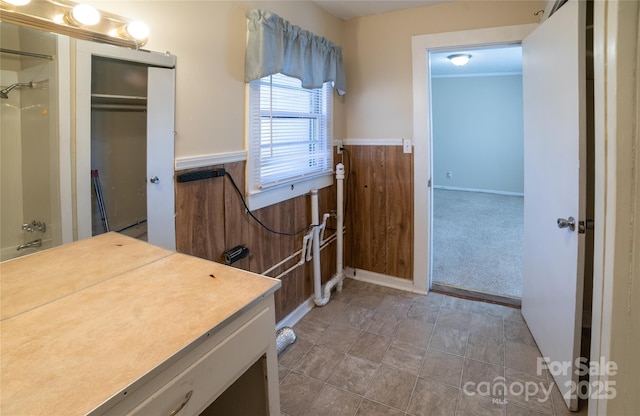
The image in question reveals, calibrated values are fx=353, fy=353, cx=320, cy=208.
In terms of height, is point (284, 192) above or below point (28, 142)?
below

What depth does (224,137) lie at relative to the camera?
186 cm

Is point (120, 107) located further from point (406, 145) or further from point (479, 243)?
point (479, 243)

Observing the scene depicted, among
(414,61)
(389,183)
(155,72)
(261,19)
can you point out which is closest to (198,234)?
(155,72)

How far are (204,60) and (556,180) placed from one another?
188cm

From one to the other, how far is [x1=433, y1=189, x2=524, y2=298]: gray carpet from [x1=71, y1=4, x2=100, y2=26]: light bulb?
9.77ft

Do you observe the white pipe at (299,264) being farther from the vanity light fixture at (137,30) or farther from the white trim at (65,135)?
the vanity light fixture at (137,30)

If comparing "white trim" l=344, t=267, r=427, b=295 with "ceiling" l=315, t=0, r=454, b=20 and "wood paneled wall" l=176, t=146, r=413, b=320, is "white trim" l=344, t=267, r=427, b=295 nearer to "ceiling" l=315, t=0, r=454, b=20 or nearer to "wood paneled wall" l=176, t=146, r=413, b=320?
"wood paneled wall" l=176, t=146, r=413, b=320

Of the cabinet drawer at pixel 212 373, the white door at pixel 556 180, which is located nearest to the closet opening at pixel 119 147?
the cabinet drawer at pixel 212 373

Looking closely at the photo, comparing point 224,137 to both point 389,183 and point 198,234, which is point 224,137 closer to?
point 198,234

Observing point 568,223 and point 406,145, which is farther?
point 406,145

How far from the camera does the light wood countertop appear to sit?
2.19 feet

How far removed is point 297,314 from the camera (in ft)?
8.41

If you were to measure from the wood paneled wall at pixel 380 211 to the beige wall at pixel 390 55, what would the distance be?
0.67ft

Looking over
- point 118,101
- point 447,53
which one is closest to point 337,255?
point 118,101
